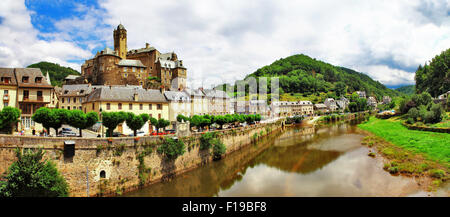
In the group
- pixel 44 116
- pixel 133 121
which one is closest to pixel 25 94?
pixel 44 116

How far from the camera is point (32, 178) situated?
48.8 feet

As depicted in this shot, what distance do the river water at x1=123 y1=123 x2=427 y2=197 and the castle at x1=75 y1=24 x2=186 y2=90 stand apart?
32.9m

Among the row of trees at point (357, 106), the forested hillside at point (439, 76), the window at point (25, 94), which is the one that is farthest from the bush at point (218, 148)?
the row of trees at point (357, 106)

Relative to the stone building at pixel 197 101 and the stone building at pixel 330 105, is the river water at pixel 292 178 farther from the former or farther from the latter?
the stone building at pixel 330 105

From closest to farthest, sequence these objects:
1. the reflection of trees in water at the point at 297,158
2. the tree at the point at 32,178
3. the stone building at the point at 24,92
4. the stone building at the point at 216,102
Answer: the tree at the point at 32,178, the stone building at the point at 24,92, the reflection of trees in water at the point at 297,158, the stone building at the point at 216,102

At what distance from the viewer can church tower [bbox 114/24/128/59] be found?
2928 inches

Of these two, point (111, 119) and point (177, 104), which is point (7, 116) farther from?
point (177, 104)

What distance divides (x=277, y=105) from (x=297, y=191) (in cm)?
7896

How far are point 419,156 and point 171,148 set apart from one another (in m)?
31.1

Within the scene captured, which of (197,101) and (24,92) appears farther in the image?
(197,101)

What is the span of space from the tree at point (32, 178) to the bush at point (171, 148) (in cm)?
909

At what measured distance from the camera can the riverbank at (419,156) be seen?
22328mm

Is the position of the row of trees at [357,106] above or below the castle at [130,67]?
below

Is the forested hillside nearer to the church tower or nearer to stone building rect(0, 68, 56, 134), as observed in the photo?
stone building rect(0, 68, 56, 134)
